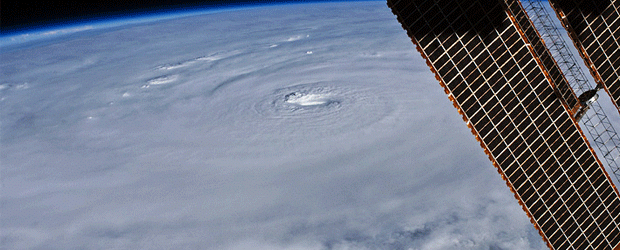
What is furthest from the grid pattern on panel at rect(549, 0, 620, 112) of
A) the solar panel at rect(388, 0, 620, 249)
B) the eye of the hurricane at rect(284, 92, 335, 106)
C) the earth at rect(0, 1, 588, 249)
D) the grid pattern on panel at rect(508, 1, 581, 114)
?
the eye of the hurricane at rect(284, 92, 335, 106)

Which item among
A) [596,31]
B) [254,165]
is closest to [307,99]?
[254,165]

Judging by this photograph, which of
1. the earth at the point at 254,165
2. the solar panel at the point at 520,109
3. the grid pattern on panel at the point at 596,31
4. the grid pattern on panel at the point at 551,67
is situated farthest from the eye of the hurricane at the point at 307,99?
the grid pattern on panel at the point at 551,67

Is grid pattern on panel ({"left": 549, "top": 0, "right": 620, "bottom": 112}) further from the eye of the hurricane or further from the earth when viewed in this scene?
the eye of the hurricane

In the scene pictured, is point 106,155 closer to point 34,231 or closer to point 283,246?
point 34,231

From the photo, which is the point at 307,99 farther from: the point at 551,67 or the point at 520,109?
the point at 520,109

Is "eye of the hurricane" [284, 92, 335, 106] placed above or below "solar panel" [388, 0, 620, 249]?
below

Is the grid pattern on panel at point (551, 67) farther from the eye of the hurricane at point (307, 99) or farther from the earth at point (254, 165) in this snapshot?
the eye of the hurricane at point (307, 99)
